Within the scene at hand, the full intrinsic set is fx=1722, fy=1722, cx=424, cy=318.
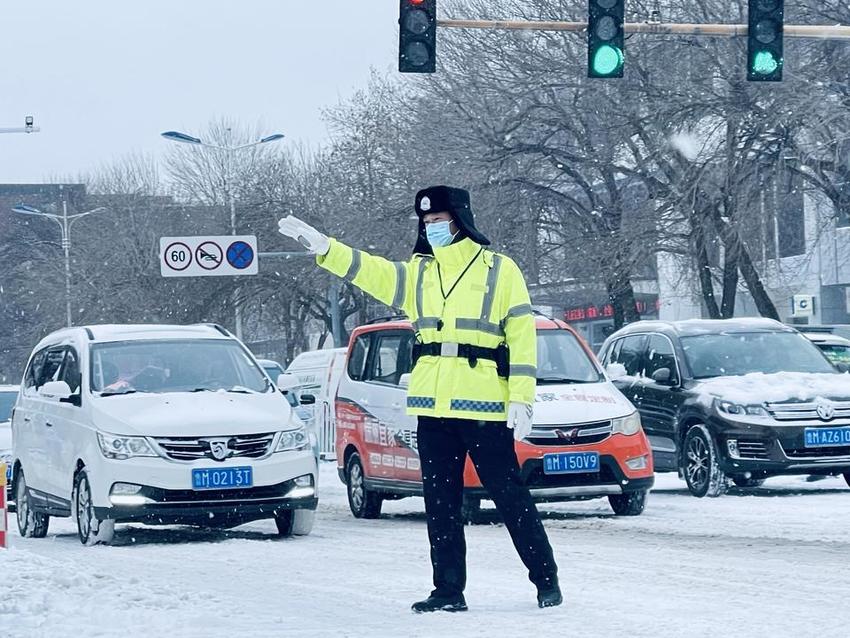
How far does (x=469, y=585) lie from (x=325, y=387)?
61.3 feet

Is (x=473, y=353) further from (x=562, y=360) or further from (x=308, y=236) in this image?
(x=562, y=360)

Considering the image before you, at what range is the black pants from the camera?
735cm

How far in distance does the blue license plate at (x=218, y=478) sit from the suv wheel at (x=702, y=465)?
17.0 ft

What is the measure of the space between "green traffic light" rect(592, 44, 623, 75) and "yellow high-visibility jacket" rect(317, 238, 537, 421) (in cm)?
841

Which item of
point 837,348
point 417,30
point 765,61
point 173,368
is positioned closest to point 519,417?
point 173,368

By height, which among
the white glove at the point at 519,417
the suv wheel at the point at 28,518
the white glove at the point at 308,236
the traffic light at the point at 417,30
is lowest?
the suv wheel at the point at 28,518

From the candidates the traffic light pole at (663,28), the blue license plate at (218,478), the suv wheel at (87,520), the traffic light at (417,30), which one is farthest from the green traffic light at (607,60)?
the suv wheel at (87,520)

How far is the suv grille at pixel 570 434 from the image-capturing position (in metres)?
13.8

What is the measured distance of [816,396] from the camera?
613 inches

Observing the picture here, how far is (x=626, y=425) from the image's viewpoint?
46.5 ft

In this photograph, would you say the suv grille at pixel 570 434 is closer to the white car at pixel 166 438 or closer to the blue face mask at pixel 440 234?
the white car at pixel 166 438

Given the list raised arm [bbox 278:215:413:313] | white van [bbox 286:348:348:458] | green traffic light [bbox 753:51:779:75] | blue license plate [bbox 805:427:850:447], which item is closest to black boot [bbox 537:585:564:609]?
raised arm [bbox 278:215:413:313]

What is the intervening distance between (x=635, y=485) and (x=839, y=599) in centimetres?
619

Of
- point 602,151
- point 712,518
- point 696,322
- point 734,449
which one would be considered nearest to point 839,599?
point 712,518
